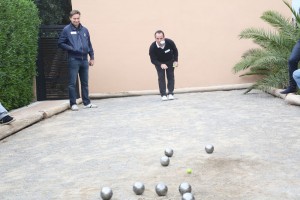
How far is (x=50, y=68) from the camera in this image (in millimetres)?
10703

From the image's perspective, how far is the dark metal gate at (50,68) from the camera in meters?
10.6

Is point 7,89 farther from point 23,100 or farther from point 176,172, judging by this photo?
point 176,172

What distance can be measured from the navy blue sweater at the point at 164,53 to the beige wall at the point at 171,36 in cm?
182

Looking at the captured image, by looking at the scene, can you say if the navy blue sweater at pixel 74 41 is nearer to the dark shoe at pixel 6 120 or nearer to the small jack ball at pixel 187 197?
the dark shoe at pixel 6 120

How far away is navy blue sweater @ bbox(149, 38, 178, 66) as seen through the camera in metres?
9.42

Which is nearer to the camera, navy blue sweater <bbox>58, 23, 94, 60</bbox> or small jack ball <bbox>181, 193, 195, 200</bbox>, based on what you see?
small jack ball <bbox>181, 193, 195, 200</bbox>

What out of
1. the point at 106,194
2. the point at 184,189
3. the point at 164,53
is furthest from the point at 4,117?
the point at 164,53

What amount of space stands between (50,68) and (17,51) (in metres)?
1.87

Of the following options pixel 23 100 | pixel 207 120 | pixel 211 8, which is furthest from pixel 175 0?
pixel 207 120

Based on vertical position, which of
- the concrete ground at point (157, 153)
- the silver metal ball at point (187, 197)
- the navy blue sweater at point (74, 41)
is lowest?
the concrete ground at point (157, 153)

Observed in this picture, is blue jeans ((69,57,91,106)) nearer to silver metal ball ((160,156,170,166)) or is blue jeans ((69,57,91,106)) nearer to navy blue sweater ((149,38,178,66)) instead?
navy blue sweater ((149,38,178,66))

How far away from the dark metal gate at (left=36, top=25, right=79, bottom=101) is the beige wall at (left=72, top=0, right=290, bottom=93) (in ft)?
2.98

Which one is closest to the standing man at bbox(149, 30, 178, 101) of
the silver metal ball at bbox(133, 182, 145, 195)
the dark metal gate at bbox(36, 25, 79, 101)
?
the dark metal gate at bbox(36, 25, 79, 101)

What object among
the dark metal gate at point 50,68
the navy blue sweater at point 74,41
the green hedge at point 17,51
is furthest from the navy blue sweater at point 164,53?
the green hedge at point 17,51
